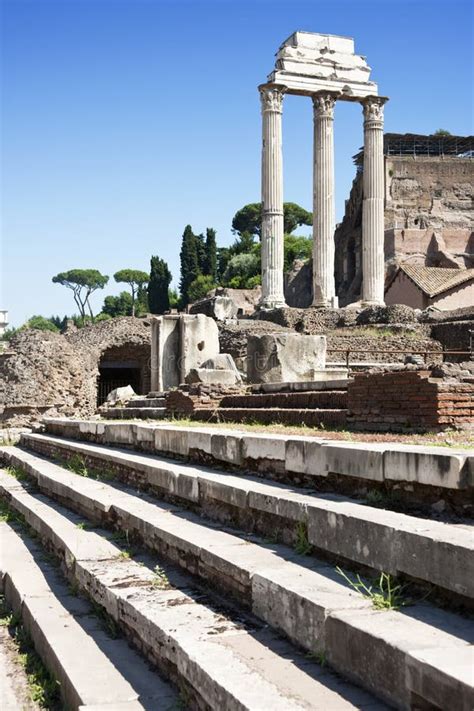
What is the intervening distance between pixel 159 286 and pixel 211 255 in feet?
16.3

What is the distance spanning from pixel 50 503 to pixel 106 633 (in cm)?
420

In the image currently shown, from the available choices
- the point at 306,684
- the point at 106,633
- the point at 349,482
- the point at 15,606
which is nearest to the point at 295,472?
the point at 349,482

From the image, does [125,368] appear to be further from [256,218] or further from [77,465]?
[256,218]

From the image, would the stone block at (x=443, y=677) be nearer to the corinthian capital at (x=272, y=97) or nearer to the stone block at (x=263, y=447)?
the stone block at (x=263, y=447)

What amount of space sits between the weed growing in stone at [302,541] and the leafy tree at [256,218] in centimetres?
7677

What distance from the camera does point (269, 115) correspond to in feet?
108

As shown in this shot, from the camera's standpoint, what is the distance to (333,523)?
3820mm

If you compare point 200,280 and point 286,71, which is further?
point 200,280

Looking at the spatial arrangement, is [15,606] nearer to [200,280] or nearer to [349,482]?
[349,482]

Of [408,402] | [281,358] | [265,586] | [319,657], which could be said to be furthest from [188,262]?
[319,657]

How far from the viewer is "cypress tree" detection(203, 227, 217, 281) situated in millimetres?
72625

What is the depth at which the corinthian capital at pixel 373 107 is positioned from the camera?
34375mm

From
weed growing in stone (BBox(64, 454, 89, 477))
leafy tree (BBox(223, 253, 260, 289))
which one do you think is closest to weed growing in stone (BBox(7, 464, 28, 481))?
weed growing in stone (BBox(64, 454, 89, 477))

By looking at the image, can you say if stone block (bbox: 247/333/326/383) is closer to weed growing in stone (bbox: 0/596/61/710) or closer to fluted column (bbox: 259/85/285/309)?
weed growing in stone (bbox: 0/596/61/710)
